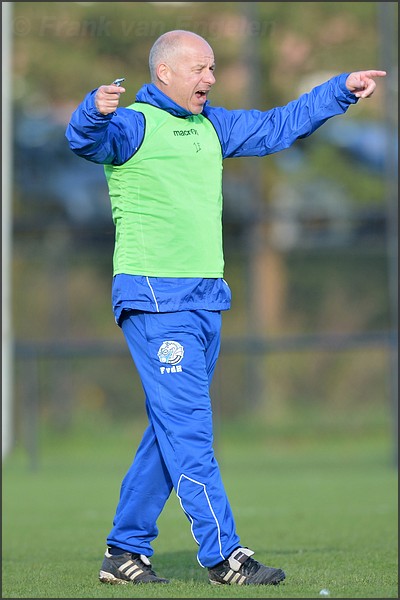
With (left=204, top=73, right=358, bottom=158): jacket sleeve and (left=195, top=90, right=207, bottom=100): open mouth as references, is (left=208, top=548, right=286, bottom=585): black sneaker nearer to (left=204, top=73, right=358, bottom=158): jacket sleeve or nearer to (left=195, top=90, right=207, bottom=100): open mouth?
(left=204, top=73, right=358, bottom=158): jacket sleeve

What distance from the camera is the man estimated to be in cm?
489

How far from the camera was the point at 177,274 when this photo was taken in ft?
16.4

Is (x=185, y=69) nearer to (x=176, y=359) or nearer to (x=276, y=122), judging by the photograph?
(x=276, y=122)

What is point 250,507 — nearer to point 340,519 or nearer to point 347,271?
point 340,519

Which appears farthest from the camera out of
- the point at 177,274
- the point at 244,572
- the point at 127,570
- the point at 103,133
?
the point at 127,570

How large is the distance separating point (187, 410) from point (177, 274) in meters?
0.57

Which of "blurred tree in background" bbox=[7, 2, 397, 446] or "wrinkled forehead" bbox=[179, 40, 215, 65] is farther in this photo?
"blurred tree in background" bbox=[7, 2, 397, 446]

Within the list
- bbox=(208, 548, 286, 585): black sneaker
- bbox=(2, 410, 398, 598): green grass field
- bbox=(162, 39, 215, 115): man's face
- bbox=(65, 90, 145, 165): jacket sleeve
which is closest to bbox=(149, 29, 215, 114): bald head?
bbox=(162, 39, 215, 115): man's face

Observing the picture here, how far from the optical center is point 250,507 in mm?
9227

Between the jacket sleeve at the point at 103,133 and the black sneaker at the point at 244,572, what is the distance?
1.72 meters

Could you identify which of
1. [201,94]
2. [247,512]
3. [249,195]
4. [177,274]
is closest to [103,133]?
[201,94]

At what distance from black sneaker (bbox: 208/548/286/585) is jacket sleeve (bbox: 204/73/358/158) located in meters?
1.75

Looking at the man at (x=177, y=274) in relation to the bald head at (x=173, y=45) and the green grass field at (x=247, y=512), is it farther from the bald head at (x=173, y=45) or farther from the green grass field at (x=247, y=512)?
the green grass field at (x=247, y=512)

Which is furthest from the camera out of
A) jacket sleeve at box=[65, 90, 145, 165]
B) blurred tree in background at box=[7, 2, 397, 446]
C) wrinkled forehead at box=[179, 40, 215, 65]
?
blurred tree in background at box=[7, 2, 397, 446]
